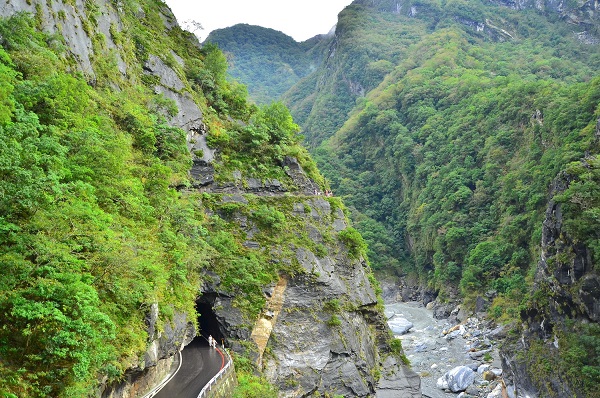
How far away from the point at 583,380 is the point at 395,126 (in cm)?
8695

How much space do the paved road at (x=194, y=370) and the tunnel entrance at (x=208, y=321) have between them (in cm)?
53

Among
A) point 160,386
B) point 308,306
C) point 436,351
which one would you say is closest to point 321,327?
point 308,306

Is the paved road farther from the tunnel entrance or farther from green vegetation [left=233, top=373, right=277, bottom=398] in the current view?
green vegetation [left=233, top=373, right=277, bottom=398]

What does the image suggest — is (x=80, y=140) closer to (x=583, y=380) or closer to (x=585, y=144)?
(x=583, y=380)

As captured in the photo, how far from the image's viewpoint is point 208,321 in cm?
2441

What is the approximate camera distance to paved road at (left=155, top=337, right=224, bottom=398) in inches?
646

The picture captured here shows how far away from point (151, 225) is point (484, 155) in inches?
3046

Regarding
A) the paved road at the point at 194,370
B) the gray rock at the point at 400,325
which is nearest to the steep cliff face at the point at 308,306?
the paved road at the point at 194,370

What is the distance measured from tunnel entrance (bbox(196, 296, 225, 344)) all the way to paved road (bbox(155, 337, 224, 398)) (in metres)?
0.53

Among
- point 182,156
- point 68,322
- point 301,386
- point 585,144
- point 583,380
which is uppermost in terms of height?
point 182,156

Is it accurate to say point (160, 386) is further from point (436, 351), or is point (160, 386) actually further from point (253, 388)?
Result: point (436, 351)

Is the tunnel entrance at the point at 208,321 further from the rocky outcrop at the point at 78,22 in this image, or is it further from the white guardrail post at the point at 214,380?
the rocky outcrop at the point at 78,22

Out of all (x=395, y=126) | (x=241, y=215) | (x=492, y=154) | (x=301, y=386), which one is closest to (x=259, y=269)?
(x=241, y=215)

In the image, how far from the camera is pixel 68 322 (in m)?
9.99
